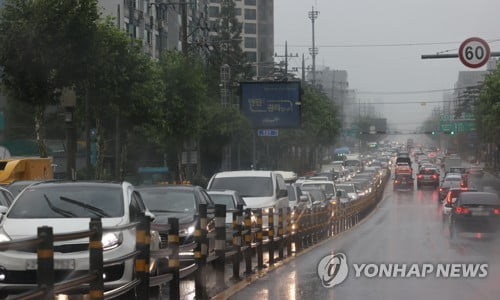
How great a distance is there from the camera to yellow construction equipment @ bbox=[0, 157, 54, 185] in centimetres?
3325

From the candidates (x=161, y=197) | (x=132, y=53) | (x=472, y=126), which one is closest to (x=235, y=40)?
(x=472, y=126)

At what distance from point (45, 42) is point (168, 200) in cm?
1321

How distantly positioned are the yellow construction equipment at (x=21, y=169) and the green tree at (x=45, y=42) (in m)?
3.37

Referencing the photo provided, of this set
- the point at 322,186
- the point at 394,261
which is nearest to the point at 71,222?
the point at 394,261

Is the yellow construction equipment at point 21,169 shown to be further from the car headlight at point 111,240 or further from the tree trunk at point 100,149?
the car headlight at point 111,240

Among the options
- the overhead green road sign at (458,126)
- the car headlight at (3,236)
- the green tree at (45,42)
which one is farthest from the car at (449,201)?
the overhead green road sign at (458,126)

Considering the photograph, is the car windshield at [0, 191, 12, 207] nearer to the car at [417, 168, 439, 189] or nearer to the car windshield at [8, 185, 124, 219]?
the car windshield at [8, 185, 124, 219]

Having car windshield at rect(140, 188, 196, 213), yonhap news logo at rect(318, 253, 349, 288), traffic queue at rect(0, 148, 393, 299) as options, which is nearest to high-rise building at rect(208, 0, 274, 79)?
yonhap news logo at rect(318, 253, 349, 288)

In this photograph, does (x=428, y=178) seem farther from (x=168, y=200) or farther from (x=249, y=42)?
(x=249, y=42)

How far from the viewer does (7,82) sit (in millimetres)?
31484

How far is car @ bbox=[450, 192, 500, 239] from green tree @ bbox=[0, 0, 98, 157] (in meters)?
12.5

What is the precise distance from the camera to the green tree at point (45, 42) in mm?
30219

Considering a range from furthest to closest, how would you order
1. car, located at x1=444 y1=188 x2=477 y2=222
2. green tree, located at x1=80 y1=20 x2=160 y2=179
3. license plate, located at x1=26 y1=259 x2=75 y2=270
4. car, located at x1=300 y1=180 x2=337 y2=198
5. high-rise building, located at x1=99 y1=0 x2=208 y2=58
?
high-rise building, located at x1=99 y1=0 x2=208 y2=58
car, located at x1=300 y1=180 x2=337 y2=198
green tree, located at x1=80 y1=20 x2=160 y2=179
car, located at x1=444 y1=188 x2=477 y2=222
license plate, located at x1=26 y1=259 x2=75 y2=270

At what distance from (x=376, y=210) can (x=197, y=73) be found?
13513 millimetres
